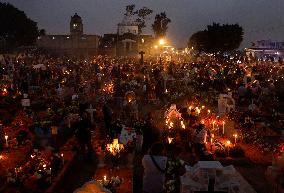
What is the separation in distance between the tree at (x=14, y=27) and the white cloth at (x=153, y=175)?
7712 centimetres

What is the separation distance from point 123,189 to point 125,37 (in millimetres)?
74347

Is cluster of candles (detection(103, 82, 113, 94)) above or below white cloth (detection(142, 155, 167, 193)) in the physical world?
above

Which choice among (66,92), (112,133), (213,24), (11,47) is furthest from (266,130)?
(11,47)

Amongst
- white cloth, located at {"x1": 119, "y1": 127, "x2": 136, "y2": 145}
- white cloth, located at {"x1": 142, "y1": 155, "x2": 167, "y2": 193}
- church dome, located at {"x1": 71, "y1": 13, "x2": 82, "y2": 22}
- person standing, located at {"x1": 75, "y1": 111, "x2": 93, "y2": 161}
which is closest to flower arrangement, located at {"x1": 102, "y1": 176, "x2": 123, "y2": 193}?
white cloth, located at {"x1": 142, "y1": 155, "x2": 167, "y2": 193}

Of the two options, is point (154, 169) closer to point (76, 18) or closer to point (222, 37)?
point (222, 37)

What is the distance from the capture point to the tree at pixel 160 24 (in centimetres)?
9478

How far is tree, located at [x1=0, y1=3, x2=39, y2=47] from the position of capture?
83.9m

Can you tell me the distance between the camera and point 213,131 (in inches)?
636

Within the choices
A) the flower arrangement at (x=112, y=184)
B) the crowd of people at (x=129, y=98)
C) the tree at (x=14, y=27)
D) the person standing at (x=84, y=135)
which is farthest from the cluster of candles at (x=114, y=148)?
the tree at (x=14, y=27)

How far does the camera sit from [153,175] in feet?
33.4

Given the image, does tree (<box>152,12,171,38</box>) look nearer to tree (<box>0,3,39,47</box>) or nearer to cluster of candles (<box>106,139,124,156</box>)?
tree (<box>0,3,39,47</box>)

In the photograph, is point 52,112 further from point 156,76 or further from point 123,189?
point 156,76

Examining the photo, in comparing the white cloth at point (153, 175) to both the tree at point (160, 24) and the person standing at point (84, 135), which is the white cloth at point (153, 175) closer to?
the person standing at point (84, 135)

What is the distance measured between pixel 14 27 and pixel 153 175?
8109cm
